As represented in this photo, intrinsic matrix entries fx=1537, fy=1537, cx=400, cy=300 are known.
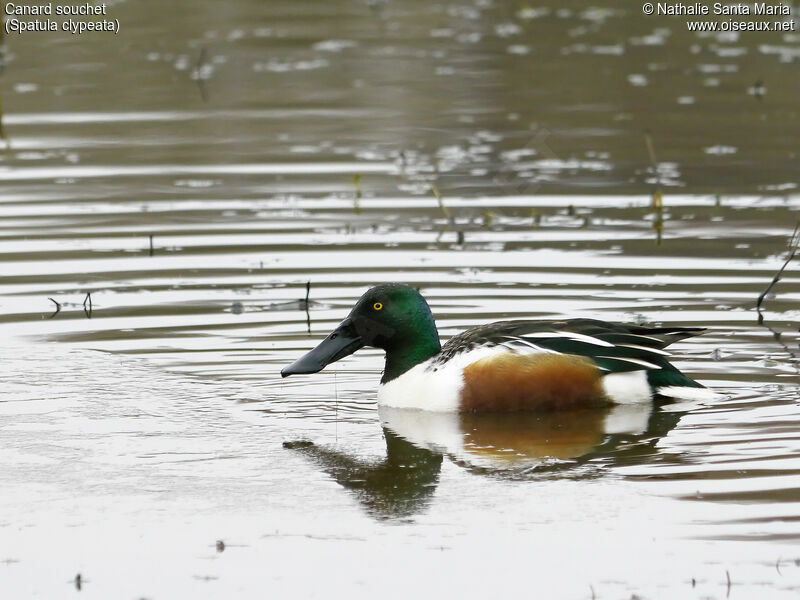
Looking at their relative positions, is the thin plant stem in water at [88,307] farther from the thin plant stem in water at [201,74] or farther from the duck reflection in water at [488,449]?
the thin plant stem in water at [201,74]

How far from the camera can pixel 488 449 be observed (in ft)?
24.3

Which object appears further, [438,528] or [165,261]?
[165,261]

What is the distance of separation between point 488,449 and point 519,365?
0.68 meters

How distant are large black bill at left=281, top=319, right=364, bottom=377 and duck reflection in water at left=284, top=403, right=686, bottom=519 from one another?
0.44m

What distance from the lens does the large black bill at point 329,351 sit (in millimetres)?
8188

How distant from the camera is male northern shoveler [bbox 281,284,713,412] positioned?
7926 millimetres

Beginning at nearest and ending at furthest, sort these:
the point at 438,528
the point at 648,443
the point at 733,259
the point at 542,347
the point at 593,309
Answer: the point at 438,528 < the point at 648,443 < the point at 542,347 < the point at 593,309 < the point at 733,259

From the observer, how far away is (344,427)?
7.86 m

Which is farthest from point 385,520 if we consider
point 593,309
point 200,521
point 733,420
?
point 593,309

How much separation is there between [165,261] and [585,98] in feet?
29.2

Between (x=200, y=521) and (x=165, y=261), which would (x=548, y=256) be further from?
(x=200, y=521)

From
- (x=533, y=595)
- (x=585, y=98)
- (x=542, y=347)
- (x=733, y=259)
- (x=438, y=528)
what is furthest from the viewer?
(x=585, y=98)

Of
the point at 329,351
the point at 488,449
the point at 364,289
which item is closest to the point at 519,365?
the point at 488,449

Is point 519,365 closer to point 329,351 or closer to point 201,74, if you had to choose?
point 329,351
